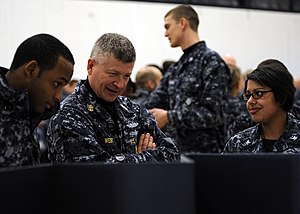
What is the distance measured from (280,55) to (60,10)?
305cm

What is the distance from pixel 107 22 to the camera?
724 cm

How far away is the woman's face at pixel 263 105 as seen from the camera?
2574 mm

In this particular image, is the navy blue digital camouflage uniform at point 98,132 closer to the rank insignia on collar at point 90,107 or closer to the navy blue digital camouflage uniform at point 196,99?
the rank insignia on collar at point 90,107

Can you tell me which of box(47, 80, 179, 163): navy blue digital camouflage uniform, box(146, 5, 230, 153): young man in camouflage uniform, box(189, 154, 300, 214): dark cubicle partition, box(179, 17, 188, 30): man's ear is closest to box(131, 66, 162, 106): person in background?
box(146, 5, 230, 153): young man in camouflage uniform

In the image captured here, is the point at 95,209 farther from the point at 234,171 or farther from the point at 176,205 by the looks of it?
the point at 234,171

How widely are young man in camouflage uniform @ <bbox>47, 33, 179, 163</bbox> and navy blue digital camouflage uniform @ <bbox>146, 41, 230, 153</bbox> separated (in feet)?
3.27

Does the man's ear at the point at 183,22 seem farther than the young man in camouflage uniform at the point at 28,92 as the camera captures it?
Yes

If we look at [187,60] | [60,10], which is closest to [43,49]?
[187,60]

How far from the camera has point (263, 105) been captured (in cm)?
258

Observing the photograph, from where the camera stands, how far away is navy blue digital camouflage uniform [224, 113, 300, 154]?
8.11ft

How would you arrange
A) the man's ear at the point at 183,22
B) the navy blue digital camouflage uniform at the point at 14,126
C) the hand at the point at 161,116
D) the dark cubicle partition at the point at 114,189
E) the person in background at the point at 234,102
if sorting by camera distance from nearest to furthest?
the dark cubicle partition at the point at 114,189, the navy blue digital camouflage uniform at the point at 14,126, the hand at the point at 161,116, the man's ear at the point at 183,22, the person in background at the point at 234,102

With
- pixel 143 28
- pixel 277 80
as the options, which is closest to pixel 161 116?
pixel 277 80

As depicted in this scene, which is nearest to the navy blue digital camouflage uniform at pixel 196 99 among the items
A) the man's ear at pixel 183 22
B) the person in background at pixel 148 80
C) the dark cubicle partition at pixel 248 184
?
the man's ear at pixel 183 22

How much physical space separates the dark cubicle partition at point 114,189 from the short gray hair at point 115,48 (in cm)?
91
